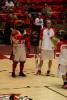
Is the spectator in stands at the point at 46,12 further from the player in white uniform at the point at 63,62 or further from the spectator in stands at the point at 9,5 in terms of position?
the player in white uniform at the point at 63,62

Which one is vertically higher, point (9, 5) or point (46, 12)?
point (9, 5)

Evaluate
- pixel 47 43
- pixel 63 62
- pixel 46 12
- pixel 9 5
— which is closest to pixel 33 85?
pixel 63 62

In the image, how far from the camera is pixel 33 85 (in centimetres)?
970

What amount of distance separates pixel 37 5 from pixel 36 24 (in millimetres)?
3223

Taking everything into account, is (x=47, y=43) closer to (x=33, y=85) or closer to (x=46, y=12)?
(x=33, y=85)

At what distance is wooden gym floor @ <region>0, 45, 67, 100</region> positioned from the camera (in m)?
8.70

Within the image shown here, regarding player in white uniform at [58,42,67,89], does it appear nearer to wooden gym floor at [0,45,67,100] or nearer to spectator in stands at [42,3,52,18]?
wooden gym floor at [0,45,67,100]

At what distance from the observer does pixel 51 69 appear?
1194 centimetres

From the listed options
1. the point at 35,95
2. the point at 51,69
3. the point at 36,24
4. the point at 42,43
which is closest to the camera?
the point at 35,95

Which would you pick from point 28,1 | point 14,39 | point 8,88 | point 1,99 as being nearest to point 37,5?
point 28,1

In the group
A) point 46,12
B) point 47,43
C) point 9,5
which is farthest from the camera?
point 9,5

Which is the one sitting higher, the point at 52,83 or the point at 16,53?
the point at 16,53

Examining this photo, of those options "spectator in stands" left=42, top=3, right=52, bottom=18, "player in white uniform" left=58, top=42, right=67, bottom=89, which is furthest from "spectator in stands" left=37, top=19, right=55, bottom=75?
"spectator in stands" left=42, top=3, right=52, bottom=18

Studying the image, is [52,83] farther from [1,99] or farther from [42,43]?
[1,99]
